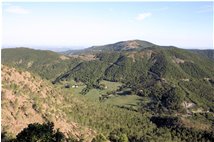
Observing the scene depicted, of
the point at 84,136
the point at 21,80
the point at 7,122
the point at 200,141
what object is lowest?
the point at 200,141

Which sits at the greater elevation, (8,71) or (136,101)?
(8,71)

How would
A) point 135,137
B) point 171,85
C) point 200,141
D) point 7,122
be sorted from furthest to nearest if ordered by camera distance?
point 171,85
point 200,141
point 135,137
point 7,122

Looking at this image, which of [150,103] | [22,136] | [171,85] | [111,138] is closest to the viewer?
[22,136]

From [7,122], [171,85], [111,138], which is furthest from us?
[171,85]

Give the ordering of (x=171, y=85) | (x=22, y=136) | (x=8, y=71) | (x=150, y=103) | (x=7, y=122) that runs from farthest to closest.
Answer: (x=171, y=85)
(x=150, y=103)
(x=8, y=71)
(x=7, y=122)
(x=22, y=136)

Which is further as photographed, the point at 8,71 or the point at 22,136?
the point at 8,71

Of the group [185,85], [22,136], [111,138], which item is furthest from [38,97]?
[185,85]

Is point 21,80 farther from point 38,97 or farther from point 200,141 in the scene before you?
point 200,141

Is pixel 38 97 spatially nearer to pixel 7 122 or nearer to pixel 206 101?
pixel 7 122

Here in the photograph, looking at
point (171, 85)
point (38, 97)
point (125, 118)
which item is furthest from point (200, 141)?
point (171, 85)
